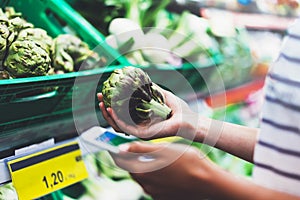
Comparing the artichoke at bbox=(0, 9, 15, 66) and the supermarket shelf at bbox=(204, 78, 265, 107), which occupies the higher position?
the artichoke at bbox=(0, 9, 15, 66)

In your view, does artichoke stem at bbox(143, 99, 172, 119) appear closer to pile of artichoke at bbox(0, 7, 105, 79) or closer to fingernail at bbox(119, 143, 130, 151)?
fingernail at bbox(119, 143, 130, 151)

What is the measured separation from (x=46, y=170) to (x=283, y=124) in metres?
0.63

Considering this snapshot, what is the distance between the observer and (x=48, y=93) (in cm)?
136

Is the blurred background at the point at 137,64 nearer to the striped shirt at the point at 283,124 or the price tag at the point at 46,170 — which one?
the price tag at the point at 46,170

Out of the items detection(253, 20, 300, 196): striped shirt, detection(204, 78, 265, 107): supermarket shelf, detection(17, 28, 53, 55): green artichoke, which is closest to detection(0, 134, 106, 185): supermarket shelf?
detection(17, 28, 53, 55): green artichoke

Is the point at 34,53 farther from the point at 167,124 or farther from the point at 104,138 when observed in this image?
the point at 167,124

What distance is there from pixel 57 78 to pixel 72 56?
1.08ft

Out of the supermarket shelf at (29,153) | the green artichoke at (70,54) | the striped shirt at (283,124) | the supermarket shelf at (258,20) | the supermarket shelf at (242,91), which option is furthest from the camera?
the supermarket shelf at (258,20)

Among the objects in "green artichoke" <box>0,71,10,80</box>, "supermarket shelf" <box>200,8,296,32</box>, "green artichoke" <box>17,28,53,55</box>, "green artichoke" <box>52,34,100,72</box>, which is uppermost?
"supermarket shelf" <box>200,8,296,32</box>

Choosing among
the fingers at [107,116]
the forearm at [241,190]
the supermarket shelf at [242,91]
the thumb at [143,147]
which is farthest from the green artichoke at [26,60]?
the supermarket shelf at [242,91]

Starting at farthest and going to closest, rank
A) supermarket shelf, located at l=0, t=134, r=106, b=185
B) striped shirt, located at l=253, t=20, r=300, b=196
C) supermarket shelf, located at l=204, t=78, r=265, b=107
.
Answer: supermarket shelf, located at l=204, t=78, r=265, b=107 → supermarket shelf, located at l=0, t=134, r=106, b=185 → striped shirt, located at l=253, t=20, r=300, b=196

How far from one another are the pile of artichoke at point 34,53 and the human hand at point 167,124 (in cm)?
25

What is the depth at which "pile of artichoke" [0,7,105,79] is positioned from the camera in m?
1.28

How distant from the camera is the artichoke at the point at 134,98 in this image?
1095mm
